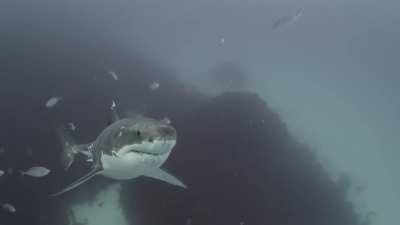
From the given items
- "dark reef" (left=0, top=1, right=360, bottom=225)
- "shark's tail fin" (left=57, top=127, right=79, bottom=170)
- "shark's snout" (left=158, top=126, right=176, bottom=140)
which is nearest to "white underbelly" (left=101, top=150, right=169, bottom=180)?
"shark's snout" (left=158, top=126, right=176, bottom=140)

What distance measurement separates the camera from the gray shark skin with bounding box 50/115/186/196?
5.66 meters

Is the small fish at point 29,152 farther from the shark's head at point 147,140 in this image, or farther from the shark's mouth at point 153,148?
the shark's mouth at point 153,148

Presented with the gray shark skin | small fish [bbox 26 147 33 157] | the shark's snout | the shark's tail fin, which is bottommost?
small fish [bbox 26 147 33 157]

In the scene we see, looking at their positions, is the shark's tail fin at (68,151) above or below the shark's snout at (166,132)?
below

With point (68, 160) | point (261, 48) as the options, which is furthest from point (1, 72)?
point (261, 48)

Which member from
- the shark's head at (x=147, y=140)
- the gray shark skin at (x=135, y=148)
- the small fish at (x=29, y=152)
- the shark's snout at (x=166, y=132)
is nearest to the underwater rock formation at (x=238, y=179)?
the small fish at (x=29, y=152)

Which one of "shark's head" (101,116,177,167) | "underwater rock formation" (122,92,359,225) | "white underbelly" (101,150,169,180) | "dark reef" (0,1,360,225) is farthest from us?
"underwater rock formation" (122,92,359,225)

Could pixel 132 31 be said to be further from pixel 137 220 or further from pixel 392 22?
pixel 392 22

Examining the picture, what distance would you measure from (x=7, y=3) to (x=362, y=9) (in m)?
42.6

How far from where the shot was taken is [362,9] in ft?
191

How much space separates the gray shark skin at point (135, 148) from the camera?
223 inches

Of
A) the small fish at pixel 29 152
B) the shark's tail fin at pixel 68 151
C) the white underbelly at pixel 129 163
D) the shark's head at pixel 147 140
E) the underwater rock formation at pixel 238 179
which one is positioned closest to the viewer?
the shark's head at pixel 147 140

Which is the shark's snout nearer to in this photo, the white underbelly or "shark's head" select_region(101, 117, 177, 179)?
"shark's head" select_region(101, 117, 177, 179)

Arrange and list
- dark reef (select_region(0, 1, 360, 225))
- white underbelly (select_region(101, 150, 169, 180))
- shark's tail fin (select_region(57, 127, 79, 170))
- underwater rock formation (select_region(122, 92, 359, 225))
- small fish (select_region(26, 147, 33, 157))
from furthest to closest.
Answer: small fish (select_region(26, 147, 33, 157)), underwater rock formation (select_region(122, 92, 359, 225)), dark reef (select_region(0, 1, 360, 225)), shark's tail fin (select_region(57, 127, 79, 170)), white underbelly (select_region(101, 150, 169, 180))
